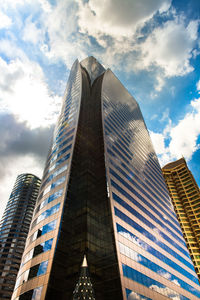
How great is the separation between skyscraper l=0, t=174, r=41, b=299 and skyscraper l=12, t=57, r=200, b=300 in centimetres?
7814

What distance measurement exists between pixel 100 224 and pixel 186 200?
9947 centimetres

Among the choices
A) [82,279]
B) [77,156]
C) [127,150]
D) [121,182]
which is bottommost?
[82,279]

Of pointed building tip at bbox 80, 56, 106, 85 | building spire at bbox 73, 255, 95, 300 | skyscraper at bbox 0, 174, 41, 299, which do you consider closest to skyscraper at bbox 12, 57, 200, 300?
building spire at bbox 73, 255, 95, 300

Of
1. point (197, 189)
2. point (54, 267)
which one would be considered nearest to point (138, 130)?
point (197, 189)

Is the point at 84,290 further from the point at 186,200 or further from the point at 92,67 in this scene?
the point at 186,200

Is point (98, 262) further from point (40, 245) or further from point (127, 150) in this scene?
point (127, 150)

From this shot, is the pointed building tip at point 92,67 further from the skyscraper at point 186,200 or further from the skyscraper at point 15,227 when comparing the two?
the skyscraper at point 15,227

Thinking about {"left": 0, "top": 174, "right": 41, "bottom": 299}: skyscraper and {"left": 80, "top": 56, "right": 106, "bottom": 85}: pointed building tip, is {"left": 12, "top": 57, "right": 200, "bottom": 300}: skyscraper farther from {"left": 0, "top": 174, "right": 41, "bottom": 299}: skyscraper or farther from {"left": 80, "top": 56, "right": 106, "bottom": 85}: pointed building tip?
{"left": 0, "top": 174, "right": 41, "bottom": 299}: skyscraper

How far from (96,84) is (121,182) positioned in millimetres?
49798

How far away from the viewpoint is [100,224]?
3941 cm

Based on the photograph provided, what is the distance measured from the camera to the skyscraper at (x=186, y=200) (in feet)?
333

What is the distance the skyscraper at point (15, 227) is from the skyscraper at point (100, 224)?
256 ft

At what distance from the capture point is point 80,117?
6091 centimetres

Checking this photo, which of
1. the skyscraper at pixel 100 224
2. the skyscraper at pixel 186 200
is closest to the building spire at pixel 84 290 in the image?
the skyscraper at pixel 100 224
